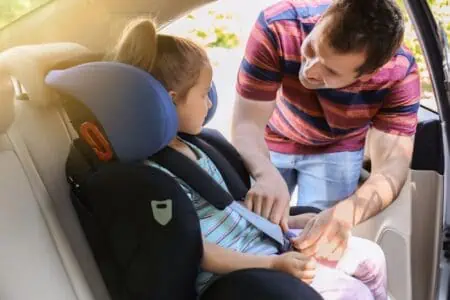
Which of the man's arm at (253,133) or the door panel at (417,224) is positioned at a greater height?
the man's arm at (253,133)

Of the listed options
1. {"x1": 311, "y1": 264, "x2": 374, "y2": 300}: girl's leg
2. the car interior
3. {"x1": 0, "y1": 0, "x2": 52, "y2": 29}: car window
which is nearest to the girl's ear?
the car interior

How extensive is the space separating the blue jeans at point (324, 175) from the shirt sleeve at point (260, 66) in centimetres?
10

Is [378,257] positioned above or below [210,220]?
below

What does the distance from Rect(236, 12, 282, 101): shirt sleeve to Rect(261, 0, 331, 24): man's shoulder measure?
1 centimetres

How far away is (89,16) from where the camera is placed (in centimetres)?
97

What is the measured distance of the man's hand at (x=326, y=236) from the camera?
104 centimetres

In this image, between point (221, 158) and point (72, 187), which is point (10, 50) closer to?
point (72, 187)

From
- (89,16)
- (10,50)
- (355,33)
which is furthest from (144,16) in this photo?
(355,33)

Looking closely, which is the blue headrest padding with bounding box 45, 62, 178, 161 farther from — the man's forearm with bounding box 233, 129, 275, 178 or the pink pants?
the pink pants

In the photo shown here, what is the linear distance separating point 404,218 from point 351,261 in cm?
13

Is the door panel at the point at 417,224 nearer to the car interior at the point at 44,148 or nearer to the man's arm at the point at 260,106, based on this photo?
the man's arm at the point at 260,106

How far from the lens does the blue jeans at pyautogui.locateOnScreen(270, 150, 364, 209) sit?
3.49 feet

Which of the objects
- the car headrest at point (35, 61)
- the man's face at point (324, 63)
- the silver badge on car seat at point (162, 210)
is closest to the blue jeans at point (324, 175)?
the man's face at point (324, 63)

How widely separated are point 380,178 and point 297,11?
0.27m
